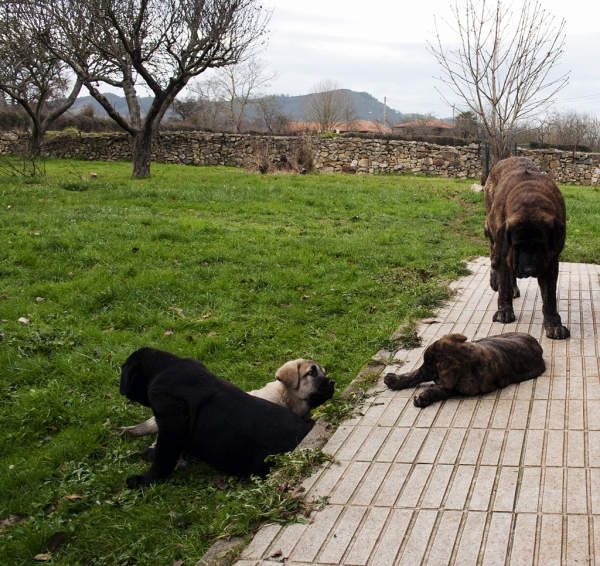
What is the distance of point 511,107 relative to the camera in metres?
19.3

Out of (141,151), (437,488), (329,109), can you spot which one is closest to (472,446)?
(437,488)

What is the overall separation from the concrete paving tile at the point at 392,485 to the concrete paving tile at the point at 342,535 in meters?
0.15

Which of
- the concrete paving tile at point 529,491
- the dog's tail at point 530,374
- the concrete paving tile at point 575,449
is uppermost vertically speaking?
the dog's tail at point 530,374

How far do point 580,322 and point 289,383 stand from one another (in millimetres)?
3674

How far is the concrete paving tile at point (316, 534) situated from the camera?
10.4ft

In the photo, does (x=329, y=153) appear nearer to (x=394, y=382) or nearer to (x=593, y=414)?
(x=394, y=382)

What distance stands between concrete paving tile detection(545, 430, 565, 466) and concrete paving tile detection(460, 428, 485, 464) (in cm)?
43

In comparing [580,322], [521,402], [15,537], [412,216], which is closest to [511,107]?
[412,216]

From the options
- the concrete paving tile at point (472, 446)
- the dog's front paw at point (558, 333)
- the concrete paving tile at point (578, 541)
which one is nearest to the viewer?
the concrete paving tile at point (578, 541)

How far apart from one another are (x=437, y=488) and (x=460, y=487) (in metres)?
0.13

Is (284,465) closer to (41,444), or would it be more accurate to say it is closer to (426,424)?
(426,424)

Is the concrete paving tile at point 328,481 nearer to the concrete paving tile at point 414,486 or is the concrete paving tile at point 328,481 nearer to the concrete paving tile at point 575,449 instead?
the concrete paving tile at point 414,486

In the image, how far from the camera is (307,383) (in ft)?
17.0

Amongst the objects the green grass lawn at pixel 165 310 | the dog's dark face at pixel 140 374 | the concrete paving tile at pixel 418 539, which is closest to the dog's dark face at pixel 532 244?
the green grass lawn at pixel 165 310
